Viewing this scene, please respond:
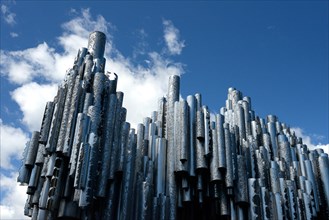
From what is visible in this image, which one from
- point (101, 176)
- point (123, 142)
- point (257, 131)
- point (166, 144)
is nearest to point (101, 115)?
point (123, 142)

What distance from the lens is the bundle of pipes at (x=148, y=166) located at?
29.5ft

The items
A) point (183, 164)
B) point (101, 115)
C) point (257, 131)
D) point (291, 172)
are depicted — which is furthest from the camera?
point (257, 131)

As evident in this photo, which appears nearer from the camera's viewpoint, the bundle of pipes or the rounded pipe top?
the bundle of pipes

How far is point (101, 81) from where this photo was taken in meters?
10.4

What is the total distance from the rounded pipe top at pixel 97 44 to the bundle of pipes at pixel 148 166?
0.03 meters

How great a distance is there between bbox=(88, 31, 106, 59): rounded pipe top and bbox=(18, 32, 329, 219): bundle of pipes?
3cm

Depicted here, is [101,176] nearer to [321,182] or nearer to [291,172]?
[291,172]

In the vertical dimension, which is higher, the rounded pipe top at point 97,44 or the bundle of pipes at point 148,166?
the rounded pipe top at point 97,44

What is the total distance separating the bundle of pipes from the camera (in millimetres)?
8977

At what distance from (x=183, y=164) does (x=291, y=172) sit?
14.5 feet

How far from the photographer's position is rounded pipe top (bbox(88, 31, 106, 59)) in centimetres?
1180

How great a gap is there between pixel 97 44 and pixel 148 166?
13.4 feet

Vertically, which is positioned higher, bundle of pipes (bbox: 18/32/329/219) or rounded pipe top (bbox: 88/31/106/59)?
rounded pipe top (bbox: 88/31/106/59)

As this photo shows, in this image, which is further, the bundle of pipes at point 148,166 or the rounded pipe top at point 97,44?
the rounded pipe top at point 97,44
